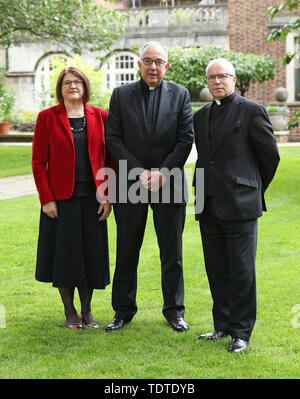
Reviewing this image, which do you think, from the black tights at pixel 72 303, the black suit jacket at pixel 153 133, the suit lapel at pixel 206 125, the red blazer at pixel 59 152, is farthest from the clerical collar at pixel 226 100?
the black tights at pixel 72 303

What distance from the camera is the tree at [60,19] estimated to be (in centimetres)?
1588

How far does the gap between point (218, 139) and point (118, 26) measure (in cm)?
1443

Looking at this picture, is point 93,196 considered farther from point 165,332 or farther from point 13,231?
point 13,231

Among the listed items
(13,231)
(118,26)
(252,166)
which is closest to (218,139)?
(252,166)

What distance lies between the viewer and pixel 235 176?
4359 millimetres

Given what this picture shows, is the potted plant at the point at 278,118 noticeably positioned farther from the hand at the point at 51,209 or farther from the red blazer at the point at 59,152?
the hand at the point at 51,209

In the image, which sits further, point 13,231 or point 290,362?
point 13,231

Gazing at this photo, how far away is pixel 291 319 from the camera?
201 inches

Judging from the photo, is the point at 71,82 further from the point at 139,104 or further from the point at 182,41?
the point at 182,41

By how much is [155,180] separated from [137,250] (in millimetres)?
625

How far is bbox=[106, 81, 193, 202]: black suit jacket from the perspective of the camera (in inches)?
186

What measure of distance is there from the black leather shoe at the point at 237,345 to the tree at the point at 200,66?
2029 centimetres

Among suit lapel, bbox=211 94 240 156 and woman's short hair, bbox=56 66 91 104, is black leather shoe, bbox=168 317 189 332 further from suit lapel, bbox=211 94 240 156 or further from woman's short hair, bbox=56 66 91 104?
woman's short hair, bbox=56 66 91 104

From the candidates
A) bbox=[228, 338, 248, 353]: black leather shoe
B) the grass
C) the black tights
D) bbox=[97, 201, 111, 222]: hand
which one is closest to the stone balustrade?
the grass
